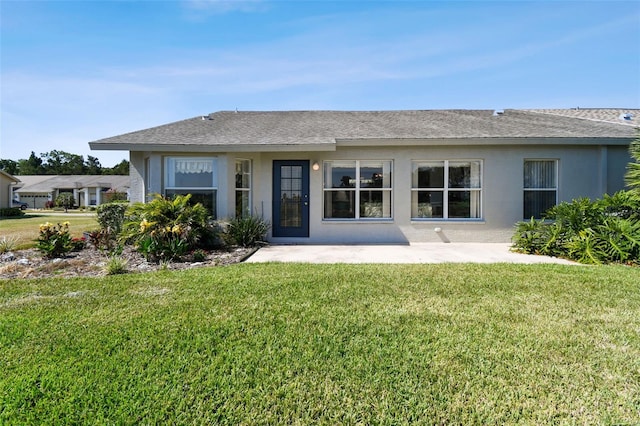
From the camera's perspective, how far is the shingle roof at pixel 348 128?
30.8 ft

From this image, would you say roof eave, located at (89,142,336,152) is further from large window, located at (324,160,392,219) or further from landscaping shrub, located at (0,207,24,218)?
landscaping shrub, located at (0,207,24,218)

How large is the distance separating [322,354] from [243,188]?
7.88 m

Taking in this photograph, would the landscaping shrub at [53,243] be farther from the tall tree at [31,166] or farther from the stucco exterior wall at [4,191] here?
the tall tree at [31,166]

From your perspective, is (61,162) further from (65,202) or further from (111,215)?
(111,215)

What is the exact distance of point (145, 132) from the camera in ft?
34.4

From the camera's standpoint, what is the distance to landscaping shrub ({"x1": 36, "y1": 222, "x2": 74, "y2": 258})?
7.69 meters

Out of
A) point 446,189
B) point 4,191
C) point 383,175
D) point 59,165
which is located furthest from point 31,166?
point 446,189

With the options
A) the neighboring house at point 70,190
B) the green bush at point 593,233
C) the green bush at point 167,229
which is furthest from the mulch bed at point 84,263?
the neighboring house at point 70,190

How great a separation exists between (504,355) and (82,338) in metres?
4.30

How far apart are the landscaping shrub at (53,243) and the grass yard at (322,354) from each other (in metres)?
3.10

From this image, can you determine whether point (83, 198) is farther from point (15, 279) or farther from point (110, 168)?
point (15, 279)

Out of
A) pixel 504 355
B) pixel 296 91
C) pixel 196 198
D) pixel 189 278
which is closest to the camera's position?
pixel 504 355

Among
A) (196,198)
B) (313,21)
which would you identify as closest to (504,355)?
(196,198)

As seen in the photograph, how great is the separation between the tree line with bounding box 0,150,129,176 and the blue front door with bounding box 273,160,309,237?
225 ft
